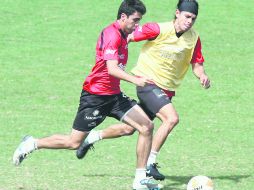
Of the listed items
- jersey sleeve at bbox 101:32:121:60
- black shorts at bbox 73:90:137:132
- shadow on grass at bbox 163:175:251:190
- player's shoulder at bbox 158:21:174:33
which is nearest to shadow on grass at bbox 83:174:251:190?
shadow on grass at bbox 163:175:251:190

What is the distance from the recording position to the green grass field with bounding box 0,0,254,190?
1170 cm

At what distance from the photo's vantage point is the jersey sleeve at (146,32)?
11445 mm

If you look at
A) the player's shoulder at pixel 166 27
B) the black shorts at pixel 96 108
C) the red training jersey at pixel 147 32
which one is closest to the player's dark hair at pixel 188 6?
the player's shoulder at pixel 166 27

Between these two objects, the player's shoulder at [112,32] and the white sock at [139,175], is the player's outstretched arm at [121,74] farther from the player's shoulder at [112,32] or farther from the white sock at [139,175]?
the white sock at [139,175]

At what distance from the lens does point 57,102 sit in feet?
56.1

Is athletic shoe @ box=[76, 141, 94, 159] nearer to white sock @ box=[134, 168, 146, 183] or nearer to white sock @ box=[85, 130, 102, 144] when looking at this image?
white sock @ box=[85, 130, 102, 144]

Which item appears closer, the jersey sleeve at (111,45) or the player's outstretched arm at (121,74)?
the player's outstretched arm at (121,74)

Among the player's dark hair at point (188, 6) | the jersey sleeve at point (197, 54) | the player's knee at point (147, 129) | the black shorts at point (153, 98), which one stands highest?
the player's dark hair at point (188, 6)

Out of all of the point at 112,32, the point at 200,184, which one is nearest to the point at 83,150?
the point at 112,32

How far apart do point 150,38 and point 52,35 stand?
40.3 feet

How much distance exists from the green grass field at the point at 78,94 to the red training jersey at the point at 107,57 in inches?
49.9

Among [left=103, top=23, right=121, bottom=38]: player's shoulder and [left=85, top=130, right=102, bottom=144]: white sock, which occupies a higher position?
[left=103, top=23, right=121, bottom=38]: player's shoulder

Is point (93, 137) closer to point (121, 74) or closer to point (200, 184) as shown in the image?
point (121, 74)

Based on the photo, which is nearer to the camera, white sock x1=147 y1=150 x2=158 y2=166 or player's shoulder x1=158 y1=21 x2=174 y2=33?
white sock x1=147 y1=150 x2=158 y2=166
